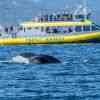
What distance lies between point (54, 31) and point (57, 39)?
2408mm

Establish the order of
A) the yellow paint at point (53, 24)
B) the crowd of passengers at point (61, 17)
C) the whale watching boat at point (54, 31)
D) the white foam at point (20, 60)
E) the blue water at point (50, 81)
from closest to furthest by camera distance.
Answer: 1. the blue water at point (50, 81)
2. the white foam at point (20, 60)
3. the whale watching boat at point (54, 31)
4. the yellow paint at point (53, 24)
5. the crowd of passengers at point (61, 17)

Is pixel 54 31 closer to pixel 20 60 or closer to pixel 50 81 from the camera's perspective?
pixel 20 60

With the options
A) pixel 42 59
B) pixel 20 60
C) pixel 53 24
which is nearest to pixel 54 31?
pixel 53 24

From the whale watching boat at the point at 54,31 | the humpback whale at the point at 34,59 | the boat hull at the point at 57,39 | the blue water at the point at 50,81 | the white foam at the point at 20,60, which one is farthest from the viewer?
the whale watching boat at the point at 54,31

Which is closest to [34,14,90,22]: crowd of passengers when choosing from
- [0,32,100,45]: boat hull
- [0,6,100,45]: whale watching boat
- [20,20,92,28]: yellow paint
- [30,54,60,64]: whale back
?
[0,6,100,45]: whale watching boat

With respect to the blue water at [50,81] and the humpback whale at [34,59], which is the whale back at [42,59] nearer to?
the humpback whale at [34,59]

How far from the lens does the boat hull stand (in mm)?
111000

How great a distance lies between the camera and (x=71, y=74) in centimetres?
5316

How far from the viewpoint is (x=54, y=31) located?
114 meters

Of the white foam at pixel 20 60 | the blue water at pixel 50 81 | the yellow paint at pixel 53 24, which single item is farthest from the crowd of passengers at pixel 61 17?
the blue water at pixel 50 81

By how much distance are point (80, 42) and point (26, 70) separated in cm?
5550

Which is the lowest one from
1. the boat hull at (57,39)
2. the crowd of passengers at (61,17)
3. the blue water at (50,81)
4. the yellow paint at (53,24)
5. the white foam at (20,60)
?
the boat hull at (57,39)

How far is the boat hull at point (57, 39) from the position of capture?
111000mm

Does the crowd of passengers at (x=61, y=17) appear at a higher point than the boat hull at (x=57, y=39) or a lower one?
higher
